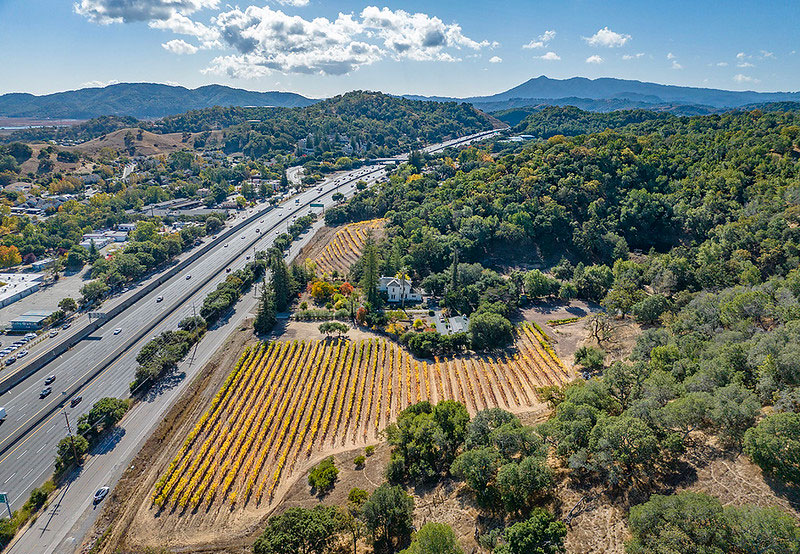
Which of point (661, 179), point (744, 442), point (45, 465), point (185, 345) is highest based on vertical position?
point (661, 179)

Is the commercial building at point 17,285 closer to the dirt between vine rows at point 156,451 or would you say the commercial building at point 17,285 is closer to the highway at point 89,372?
the highway at point 89,372

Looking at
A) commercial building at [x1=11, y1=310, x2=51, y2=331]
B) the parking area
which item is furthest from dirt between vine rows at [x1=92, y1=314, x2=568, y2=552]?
the parking area

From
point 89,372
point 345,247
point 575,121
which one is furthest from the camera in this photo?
point 575,121

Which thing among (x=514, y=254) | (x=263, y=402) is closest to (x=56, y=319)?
(x=263, y=402)

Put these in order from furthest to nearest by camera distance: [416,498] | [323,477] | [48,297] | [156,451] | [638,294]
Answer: [48,297] < [638,294] < [156,451] < [323,477] < [416,498]

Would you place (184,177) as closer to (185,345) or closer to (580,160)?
(185,345)

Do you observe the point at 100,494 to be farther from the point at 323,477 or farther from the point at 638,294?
the point at 638,294

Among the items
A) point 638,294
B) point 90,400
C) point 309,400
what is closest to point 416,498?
point 309,400

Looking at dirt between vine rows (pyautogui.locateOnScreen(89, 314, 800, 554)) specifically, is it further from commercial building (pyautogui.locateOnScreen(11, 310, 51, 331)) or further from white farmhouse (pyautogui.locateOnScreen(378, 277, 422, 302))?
commercial building (pyautogui.locateOnScreen(11, 310, 51, 331))
